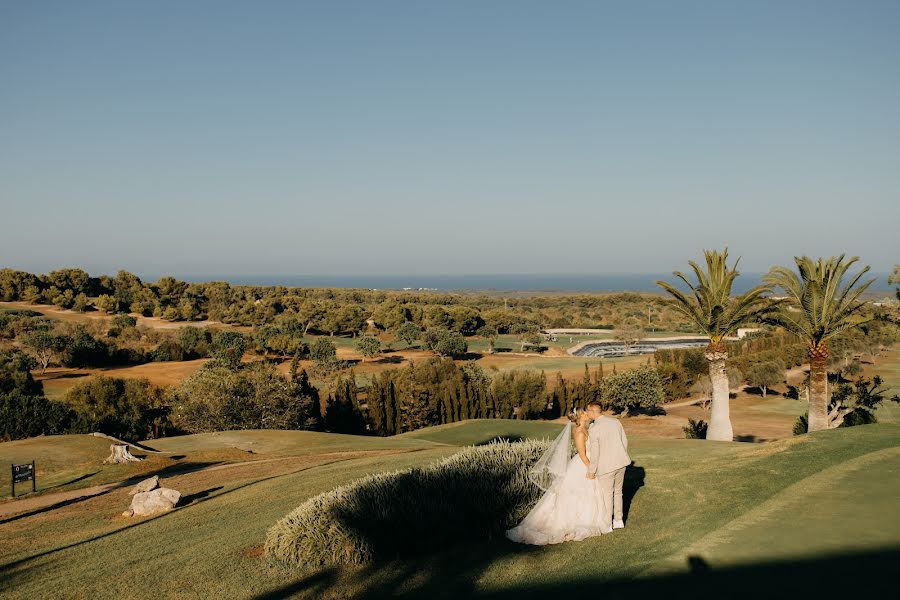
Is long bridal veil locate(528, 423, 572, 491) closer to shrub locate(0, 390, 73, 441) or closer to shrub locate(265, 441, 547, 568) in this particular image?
shrub locate(265, 441, 547, 568)

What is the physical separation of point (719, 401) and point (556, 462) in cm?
1530

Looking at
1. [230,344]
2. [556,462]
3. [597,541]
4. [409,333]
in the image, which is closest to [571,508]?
[597,541]

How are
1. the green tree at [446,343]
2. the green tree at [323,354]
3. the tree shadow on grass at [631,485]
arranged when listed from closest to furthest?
the tree shadow on grass at [631,485]
the green tree at [323,354]
the green tree at [446,343]

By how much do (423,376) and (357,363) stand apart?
29.3m

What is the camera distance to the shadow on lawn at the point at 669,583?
684 centimetres

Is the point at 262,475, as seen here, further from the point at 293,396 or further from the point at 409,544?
the point at 293,396

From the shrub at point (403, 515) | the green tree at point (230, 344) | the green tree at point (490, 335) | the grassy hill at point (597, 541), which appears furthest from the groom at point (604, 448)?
the green tree at point (490, 335)

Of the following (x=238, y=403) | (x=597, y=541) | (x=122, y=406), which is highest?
(x=597, y=541)

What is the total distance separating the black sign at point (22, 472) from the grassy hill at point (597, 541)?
9.47 ft

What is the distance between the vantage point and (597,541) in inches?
360

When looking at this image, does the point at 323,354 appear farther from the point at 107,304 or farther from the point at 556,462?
the point at 556,462

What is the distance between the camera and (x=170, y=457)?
2505 centimetres

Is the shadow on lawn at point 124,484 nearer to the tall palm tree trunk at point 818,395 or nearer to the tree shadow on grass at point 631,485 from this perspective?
the tree shadow on grass at point 631,485

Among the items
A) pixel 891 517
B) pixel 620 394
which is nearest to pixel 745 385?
pixel 620 394
